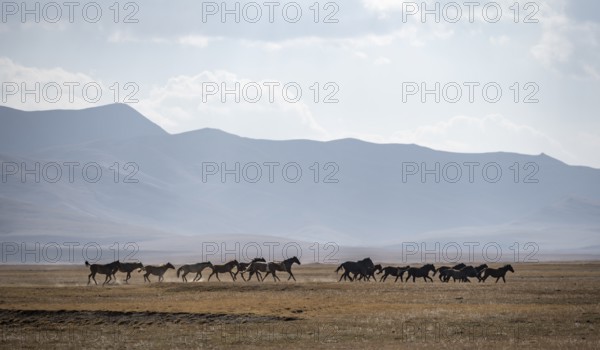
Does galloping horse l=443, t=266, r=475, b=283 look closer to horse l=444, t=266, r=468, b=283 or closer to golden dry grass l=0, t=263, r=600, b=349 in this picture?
horse l=444, t=266, r=468, b=283

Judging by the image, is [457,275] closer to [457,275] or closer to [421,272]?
[457,275]

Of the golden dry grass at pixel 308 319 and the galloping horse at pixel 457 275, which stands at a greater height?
the galloping horse at pixel 457 275

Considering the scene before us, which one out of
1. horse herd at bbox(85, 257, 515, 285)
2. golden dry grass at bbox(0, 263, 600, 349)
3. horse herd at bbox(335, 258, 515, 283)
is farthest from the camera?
horse herd at bbox(335, 258, 515, 283)

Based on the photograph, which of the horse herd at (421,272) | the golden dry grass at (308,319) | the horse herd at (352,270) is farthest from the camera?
the horse herd at (421,272)

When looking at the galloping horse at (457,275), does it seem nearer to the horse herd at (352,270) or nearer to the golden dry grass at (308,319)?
the horse herd at (352,270)

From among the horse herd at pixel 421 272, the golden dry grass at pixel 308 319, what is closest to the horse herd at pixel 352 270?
the horse herd at pixel 421 272

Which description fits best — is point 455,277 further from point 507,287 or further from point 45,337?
point 45,337

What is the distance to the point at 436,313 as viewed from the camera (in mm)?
30953

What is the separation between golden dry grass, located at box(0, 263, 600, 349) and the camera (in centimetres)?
2572

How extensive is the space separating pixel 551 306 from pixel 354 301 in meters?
7.74

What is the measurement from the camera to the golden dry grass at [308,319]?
25719mm

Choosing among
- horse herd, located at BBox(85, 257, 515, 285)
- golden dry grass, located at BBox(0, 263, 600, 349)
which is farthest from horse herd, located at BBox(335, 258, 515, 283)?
golden dry grass, located at BBox(0, 263, 600, 349)

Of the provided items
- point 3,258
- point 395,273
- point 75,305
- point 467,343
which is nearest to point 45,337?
point 75,305

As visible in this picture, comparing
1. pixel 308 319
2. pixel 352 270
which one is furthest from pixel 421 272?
pixel 308 319
